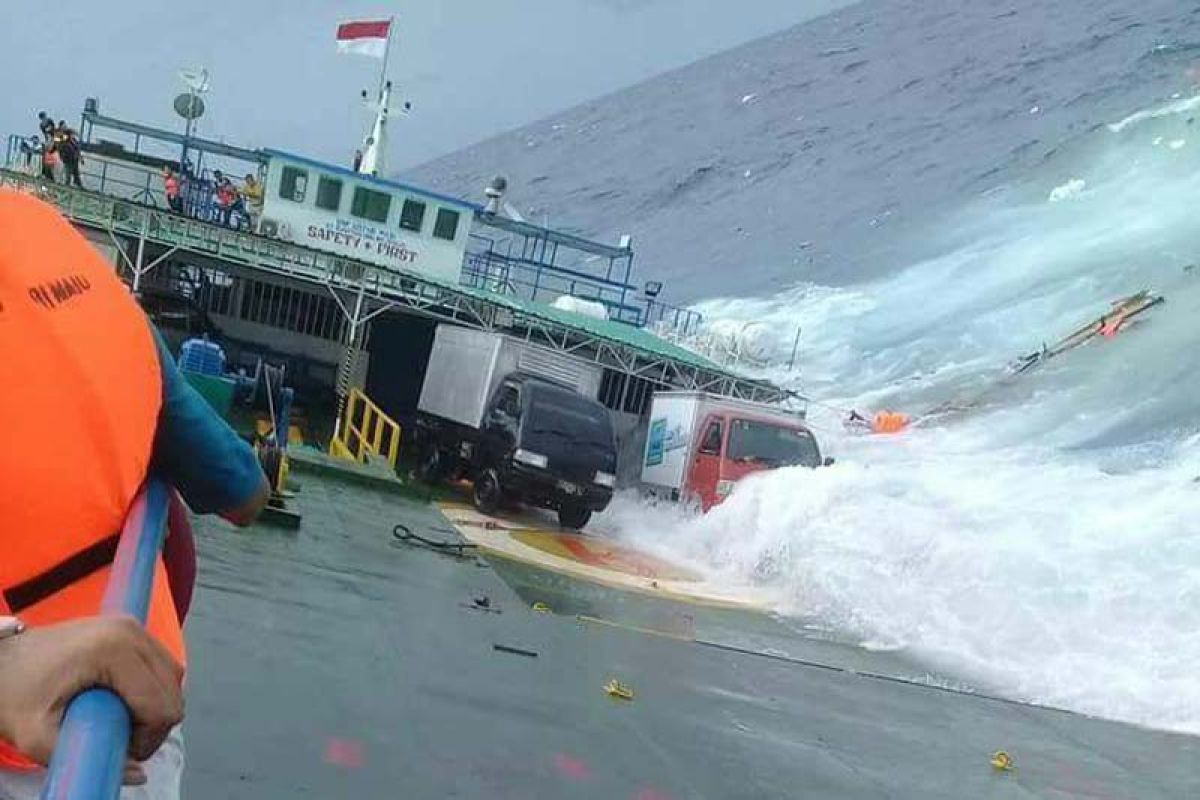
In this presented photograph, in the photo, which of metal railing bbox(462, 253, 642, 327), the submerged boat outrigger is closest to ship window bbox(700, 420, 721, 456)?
metal railing bbox(462, 253, 642, 327)

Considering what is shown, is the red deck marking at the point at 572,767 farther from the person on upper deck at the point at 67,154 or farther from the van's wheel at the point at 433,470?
the person on upper deck at the point at 67,154

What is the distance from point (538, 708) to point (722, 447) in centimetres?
1262

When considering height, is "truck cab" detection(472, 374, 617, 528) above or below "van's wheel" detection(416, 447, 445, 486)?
above

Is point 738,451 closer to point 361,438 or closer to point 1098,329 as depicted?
point 361,438

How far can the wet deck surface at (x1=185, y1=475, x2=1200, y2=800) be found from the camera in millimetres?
6027

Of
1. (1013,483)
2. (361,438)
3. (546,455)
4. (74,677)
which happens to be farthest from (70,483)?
(1013,483)

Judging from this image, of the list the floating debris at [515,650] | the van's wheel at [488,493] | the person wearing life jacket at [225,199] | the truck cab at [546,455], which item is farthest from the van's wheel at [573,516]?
the person wearing life jacket at [225,199]

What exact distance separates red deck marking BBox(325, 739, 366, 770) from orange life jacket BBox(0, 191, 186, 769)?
4379 millimetres

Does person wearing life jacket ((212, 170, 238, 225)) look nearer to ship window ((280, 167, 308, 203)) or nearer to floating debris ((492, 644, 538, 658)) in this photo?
ship window ((280, 167, 308, 203))

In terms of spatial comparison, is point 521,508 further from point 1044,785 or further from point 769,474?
point 1044,785

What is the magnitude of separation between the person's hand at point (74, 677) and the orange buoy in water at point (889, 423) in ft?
89.3

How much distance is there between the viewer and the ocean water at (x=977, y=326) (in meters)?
14.1

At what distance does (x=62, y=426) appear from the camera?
1511 millimetres

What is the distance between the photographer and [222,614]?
7.95 m
